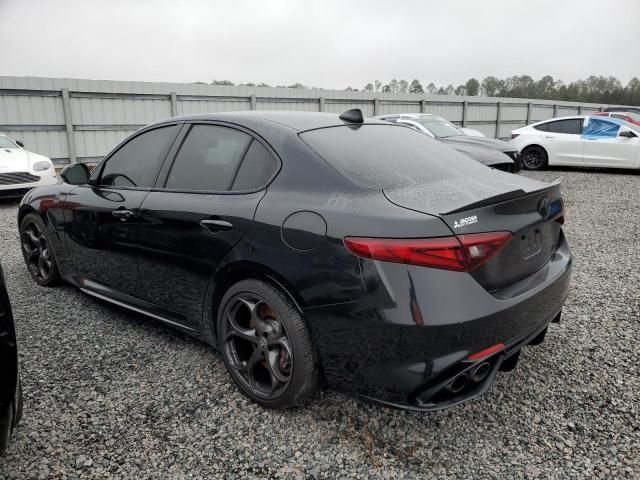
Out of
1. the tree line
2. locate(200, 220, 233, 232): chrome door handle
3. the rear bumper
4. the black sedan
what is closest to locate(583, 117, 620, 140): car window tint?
the black sedan

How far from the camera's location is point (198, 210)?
2.60 meters

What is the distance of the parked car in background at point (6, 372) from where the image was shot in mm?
1669

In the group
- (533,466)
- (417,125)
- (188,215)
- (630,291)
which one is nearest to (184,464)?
(188,215)

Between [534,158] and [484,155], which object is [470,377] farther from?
[534,158]

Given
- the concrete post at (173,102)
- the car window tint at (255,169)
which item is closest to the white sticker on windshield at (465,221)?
the car window tint at (255,169)

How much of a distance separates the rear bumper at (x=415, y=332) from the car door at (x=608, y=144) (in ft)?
38.5

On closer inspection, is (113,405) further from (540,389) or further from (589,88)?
(589,88)

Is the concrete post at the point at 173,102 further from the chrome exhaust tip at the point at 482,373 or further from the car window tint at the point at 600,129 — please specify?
the chrome exhaust tip at the point at 482,373

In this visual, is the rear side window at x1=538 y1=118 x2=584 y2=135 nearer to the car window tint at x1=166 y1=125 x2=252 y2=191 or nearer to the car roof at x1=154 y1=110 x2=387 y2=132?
the car roof at x1=154 y1=110 x2=387 y2=132

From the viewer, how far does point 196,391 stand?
2.65 meters

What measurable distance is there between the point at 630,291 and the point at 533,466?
2699 mm

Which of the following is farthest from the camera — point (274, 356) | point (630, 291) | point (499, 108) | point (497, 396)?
point (499, 108)

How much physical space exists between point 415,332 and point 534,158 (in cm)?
1248

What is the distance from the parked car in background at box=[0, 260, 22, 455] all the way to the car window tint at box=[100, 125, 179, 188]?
145cm
